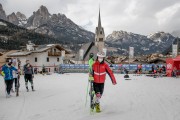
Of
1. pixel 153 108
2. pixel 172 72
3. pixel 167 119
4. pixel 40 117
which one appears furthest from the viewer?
pixel 172 72

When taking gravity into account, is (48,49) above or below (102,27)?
below

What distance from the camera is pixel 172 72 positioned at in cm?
2759

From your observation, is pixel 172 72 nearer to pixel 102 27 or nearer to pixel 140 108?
pixel 140 108

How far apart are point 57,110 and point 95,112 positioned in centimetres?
130

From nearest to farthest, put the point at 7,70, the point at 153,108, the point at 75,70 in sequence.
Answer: the point at 153,108, the point at 7,70, the point at 75,70

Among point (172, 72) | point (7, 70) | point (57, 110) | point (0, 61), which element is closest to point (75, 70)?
point (172, 72)

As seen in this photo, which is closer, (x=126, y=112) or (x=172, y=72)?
(x=126, y=112)

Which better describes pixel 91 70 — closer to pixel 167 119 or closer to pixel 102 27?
pixel 167 119

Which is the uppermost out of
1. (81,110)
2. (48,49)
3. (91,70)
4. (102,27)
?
(102,27)

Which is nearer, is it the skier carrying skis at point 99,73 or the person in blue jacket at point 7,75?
the skier carrying skis at point 99,73

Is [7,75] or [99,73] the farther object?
[7,75]

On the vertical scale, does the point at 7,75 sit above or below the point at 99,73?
below

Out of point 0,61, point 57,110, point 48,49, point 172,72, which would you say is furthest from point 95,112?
point 0,61

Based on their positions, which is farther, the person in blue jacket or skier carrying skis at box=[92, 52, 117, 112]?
the person in blue jacket
